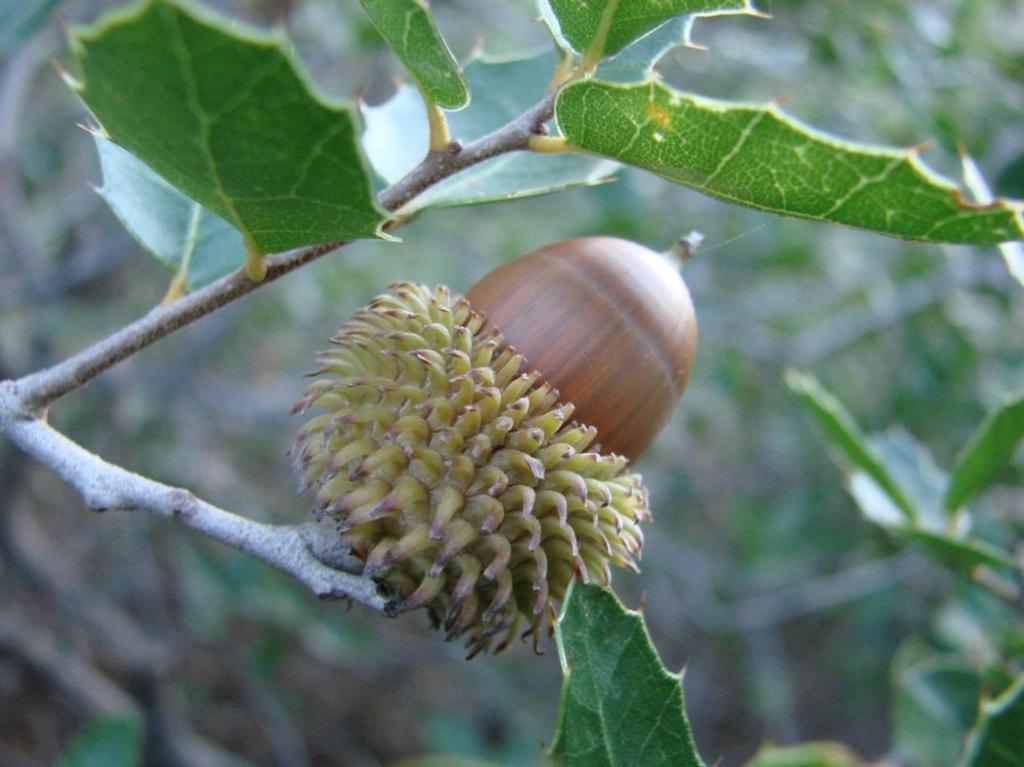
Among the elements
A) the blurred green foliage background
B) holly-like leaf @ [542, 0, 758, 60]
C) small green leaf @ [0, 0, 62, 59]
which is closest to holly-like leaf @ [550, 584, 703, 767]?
holly-like leaf @ [542, 0, 758, 60]

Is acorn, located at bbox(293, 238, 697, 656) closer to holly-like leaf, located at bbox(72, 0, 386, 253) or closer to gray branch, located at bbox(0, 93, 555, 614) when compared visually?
gray branch, located at bbox(0, 93, 555, 614)

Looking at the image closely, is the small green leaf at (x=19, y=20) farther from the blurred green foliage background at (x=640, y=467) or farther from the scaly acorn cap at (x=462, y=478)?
the blurred green foliage background at (x=640, y=467)

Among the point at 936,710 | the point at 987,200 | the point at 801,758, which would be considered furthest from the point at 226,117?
the point at 936,710

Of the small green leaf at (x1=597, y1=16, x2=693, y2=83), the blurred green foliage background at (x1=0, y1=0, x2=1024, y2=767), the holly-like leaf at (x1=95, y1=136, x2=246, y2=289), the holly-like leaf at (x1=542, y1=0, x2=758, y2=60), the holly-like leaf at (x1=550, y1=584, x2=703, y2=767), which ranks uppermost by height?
the holly-like leaf at (x1=542, y1=0, x2=758, y2=60)

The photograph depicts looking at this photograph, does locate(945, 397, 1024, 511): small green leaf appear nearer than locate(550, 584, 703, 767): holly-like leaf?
No

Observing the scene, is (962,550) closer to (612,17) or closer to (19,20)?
(612,17)

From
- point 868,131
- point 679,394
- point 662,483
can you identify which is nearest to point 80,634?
point 662,483

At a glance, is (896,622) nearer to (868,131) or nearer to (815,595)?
(815,595)
